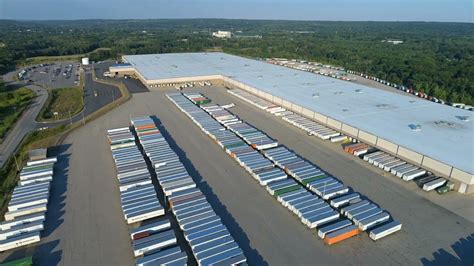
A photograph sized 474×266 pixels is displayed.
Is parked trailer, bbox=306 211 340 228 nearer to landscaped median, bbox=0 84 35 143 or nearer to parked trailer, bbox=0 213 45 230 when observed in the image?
parked trailer, bbox=0 213 45 230

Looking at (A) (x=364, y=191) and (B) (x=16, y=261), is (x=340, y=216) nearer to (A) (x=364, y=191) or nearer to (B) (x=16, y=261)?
(A) (x=364, y=191)

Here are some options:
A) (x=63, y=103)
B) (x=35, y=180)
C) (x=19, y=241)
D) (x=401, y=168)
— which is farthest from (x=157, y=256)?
(x=63, y=103)

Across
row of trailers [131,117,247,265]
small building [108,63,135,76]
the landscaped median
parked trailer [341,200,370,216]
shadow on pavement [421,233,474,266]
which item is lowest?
the landscaped median

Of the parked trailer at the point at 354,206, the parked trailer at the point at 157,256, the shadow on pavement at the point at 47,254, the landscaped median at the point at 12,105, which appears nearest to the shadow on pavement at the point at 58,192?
the shadow on pavement at the point at 47,254

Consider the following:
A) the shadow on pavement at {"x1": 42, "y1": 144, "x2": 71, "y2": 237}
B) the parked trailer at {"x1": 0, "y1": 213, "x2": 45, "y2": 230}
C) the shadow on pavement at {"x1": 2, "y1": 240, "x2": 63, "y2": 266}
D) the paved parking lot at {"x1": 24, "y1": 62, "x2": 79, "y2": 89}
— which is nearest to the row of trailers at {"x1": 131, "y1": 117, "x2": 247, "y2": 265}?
the shadow on pavement at {"x1": 42, "y1": 144, "x2": 71, "y2": 237}

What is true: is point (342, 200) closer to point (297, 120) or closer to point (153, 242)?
point (153, 242)

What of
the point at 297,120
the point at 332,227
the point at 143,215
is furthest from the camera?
the point at 297,120

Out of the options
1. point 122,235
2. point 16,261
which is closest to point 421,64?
point 122,235
